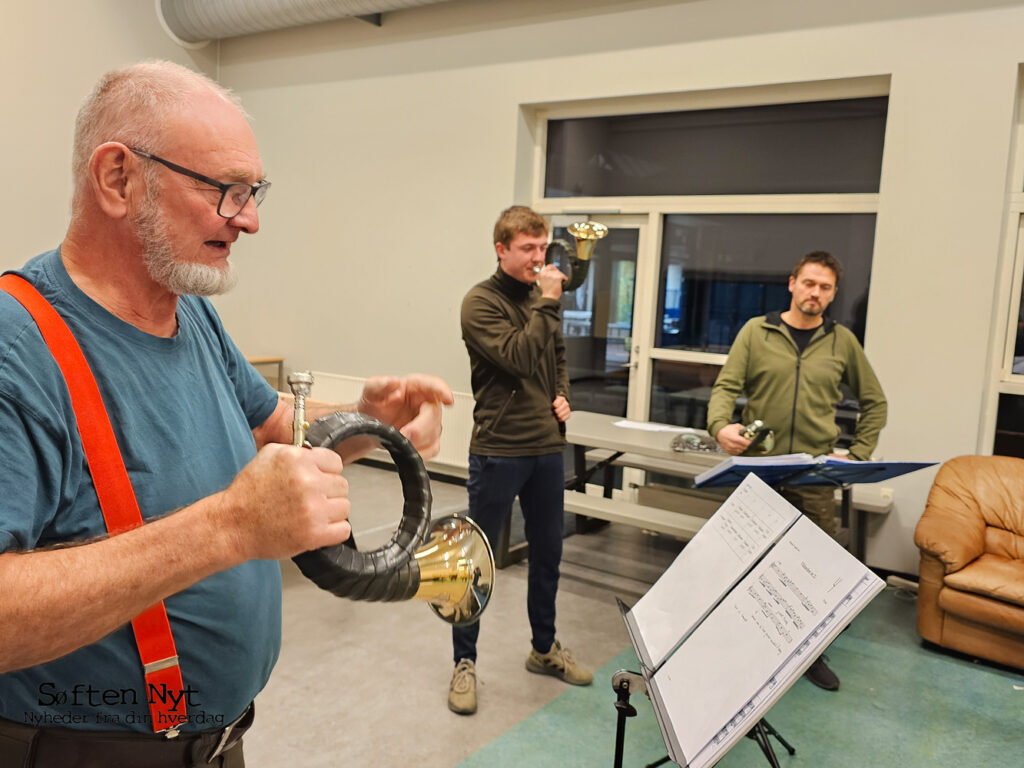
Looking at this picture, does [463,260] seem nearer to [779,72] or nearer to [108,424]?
[779,72]

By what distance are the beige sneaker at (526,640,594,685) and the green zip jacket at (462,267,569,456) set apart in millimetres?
865

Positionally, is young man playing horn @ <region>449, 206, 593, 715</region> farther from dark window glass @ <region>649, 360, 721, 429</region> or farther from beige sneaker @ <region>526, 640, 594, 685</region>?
dark window glass @ <region>649, 360, 721, 429</region>

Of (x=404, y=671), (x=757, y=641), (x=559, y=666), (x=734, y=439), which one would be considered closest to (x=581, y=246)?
(x=734, y=439)

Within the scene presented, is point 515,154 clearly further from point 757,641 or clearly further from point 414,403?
point 757,641

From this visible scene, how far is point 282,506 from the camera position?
84 centimetres

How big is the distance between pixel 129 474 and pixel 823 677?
3.11 m

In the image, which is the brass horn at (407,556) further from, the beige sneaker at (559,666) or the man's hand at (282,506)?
the beige sneaker at (559,666)

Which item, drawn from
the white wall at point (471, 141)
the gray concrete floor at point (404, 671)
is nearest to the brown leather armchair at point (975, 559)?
the white wall at point (471, 141)

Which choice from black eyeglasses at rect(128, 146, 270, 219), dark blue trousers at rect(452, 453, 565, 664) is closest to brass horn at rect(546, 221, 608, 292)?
dark blue trousers at rect(452, 453, 565, 664)

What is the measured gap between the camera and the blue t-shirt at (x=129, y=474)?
91 centimetres

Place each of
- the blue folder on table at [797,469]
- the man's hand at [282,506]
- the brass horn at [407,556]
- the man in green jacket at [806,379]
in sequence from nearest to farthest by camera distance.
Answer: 1. the man's hand at [282,506]
2. the brass horn at [407,556]
3. the blue folder on table at [797,469]
4. the man in green jacket at [806,379]

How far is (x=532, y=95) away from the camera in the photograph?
5.79 m

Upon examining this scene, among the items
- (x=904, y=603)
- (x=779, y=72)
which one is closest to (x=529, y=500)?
(x=904, y=603)

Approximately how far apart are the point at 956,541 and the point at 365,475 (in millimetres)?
4455
